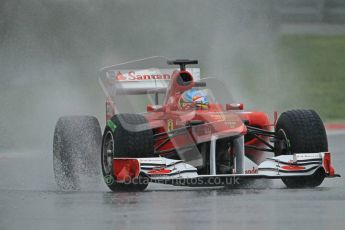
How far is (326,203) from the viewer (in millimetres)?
11984

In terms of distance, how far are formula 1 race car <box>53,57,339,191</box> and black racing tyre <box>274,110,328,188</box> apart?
1 cm

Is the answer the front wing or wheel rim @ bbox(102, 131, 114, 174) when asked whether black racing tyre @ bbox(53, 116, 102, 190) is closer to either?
wheel rim @ bbox(102, 131, 114, 174)

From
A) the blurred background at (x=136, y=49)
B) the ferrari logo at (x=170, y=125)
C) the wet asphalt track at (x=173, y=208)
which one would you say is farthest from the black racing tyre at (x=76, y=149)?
the blurred background at (x=136, y=49)

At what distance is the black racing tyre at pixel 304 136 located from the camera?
13.8 m

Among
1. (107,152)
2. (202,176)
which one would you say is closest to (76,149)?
(107,152)

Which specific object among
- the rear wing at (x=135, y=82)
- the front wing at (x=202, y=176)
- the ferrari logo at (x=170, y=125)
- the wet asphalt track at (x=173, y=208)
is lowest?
the wet asphalt track at (x=173, y=208)

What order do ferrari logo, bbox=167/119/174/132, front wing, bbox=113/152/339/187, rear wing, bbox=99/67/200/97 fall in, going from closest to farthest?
front wing, bbox=113/152/339/187
ferrari logo, bbox=167/119/174/132
rear wing, bbox=99/67/200/97

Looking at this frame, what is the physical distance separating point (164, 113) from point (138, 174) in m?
1.42

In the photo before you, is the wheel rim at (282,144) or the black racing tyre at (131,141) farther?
the wheel rim at (282,144)

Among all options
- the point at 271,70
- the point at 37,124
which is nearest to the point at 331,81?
the point at 271,70

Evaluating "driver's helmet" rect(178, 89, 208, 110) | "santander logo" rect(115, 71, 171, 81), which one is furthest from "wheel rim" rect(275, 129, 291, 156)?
"santander logo" rect(115, 71, 171, 81)

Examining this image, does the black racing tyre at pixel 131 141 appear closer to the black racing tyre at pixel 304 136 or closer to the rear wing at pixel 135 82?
the black racing tyre at pixel 304 136

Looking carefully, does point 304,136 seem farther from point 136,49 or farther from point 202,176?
point 136,49

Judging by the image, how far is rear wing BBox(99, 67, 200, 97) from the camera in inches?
622
